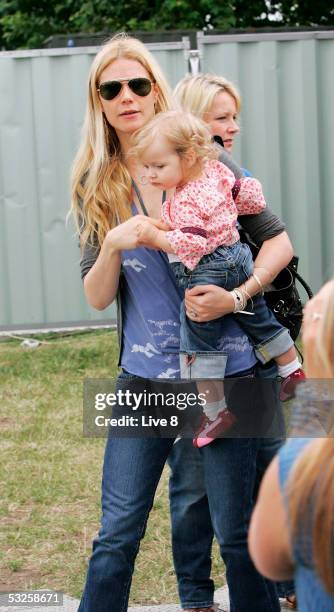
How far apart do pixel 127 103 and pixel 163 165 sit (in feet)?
1.02

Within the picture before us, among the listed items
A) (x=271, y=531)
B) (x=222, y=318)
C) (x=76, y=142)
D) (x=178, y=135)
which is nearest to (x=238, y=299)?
(x=222, y=318)

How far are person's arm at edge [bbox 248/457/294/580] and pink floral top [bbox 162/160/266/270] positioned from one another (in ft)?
3.80

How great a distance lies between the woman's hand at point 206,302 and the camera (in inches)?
115

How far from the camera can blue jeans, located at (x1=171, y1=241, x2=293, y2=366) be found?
2.96m

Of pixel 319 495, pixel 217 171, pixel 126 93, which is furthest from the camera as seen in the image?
pixel 126 93

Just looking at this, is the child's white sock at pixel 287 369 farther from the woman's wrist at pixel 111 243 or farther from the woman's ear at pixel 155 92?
the woman's ear at pixel 155 92

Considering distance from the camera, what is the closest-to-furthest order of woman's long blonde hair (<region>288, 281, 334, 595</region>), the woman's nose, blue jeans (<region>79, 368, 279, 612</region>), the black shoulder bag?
woman's long blonde hair (<region>288, 281, 334, 595</region>) → blue jeans (<region>79, 368, 279, 612</region>) → the woman's nose → the black shoulder bag

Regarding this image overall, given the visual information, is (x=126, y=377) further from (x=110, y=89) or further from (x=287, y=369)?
(x=110, y=89)

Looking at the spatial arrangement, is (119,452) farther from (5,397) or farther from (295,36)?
(295,36)

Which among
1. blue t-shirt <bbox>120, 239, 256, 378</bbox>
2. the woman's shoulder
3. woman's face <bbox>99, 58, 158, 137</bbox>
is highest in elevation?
woman's face <bbox>99, 58, 158, 137</bbox>

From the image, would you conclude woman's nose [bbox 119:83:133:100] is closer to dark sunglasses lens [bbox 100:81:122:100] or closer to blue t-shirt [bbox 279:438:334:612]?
dark sunglasses lens [bbox 100:81:122:100]

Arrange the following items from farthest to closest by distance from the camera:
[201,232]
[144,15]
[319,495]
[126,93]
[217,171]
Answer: [144,15] < [126,93] < [217,171] < [201,232] < [319,495]

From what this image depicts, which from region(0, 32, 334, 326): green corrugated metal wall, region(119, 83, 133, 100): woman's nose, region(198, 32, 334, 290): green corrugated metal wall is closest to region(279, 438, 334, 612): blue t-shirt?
region(119, 83, 133, 100): woman's nose

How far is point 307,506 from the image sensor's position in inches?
67.4
